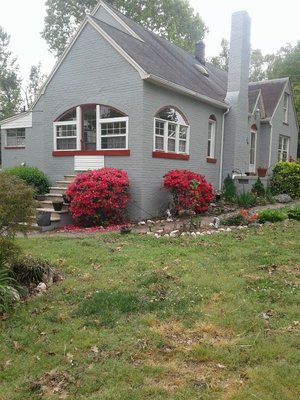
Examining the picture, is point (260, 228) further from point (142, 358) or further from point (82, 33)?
point (82, 33)

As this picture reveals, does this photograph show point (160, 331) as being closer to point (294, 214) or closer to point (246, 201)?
point (294, 214)

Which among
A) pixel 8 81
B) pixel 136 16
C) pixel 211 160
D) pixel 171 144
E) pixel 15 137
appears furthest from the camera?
pixel 8 81

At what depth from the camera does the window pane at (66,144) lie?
496 inches

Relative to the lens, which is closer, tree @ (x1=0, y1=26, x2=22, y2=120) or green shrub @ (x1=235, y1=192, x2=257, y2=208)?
green shrub @ (x1=235, y1=192, x2=257, y2=208)

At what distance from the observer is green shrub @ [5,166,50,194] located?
41.5ft

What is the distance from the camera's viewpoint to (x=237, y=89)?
1563 centimetres

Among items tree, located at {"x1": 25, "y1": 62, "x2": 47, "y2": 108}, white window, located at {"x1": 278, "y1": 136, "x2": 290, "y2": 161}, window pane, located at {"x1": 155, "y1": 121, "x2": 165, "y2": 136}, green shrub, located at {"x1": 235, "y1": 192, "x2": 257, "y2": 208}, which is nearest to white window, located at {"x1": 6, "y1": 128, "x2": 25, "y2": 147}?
window pane, located at {"x1": 155, "y1": 121, "x2": 165, "y2": 136}

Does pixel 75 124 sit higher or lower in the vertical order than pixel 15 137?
higher

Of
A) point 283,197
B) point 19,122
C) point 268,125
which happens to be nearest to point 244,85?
point 268,125

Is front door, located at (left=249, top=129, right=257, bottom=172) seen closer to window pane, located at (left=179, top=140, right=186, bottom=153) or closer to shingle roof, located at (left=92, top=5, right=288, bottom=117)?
shingle roof, located at (left=92, top=5, right=288, bottom=117)

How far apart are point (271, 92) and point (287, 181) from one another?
6149mm

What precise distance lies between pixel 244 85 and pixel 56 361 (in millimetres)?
15296

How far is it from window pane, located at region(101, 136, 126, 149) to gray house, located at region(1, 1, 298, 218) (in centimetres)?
3

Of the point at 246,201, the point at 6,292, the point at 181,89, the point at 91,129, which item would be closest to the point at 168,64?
the point at 181,89
